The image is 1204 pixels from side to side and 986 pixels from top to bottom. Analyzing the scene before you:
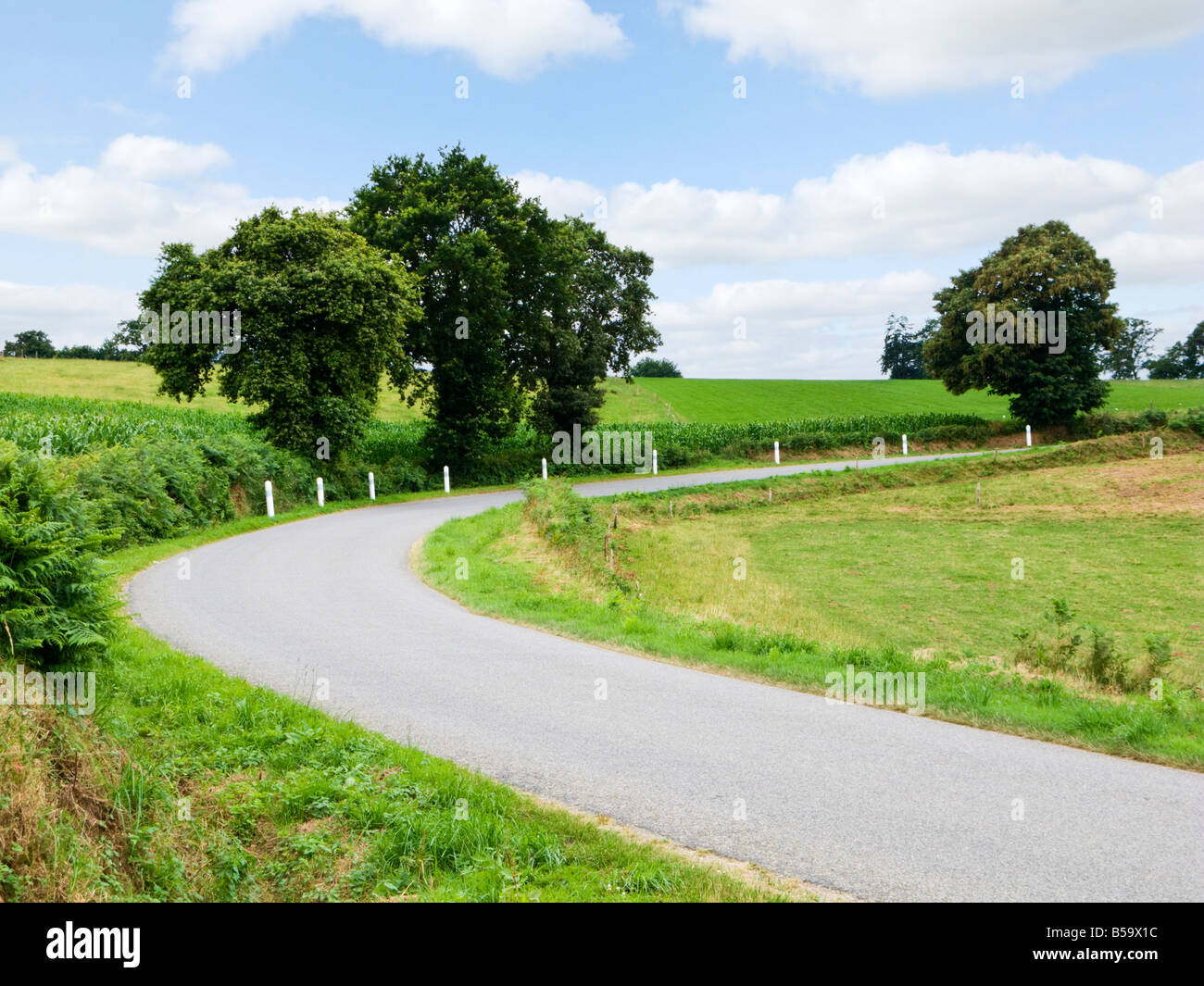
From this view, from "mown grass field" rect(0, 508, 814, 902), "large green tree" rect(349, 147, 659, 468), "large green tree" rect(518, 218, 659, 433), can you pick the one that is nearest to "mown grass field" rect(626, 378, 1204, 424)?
"large green tree" rect(518, 218, 659, 433)

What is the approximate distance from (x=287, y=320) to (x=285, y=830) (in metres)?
25.7

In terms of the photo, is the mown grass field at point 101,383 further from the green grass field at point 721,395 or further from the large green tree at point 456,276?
the large green tree at point 456,276

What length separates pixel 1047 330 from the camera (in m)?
51.2

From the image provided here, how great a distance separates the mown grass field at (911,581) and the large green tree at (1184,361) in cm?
12092

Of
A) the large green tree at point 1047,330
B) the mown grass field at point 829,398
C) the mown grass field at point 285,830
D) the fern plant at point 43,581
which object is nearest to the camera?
the mown grass field at point 285,830

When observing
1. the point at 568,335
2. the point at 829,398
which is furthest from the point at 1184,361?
the point at 568,335

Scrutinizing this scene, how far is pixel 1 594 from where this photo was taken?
21.8ft

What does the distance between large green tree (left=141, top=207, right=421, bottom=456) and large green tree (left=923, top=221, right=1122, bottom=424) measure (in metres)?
35.6

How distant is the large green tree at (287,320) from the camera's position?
27.8 metres

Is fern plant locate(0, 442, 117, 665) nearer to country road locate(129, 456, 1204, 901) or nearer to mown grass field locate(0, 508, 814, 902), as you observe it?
mown grass field locate(0, 508, 814, 902)

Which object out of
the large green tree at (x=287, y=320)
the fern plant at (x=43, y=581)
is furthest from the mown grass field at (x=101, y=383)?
the fern plant at (x=43, y=581)
